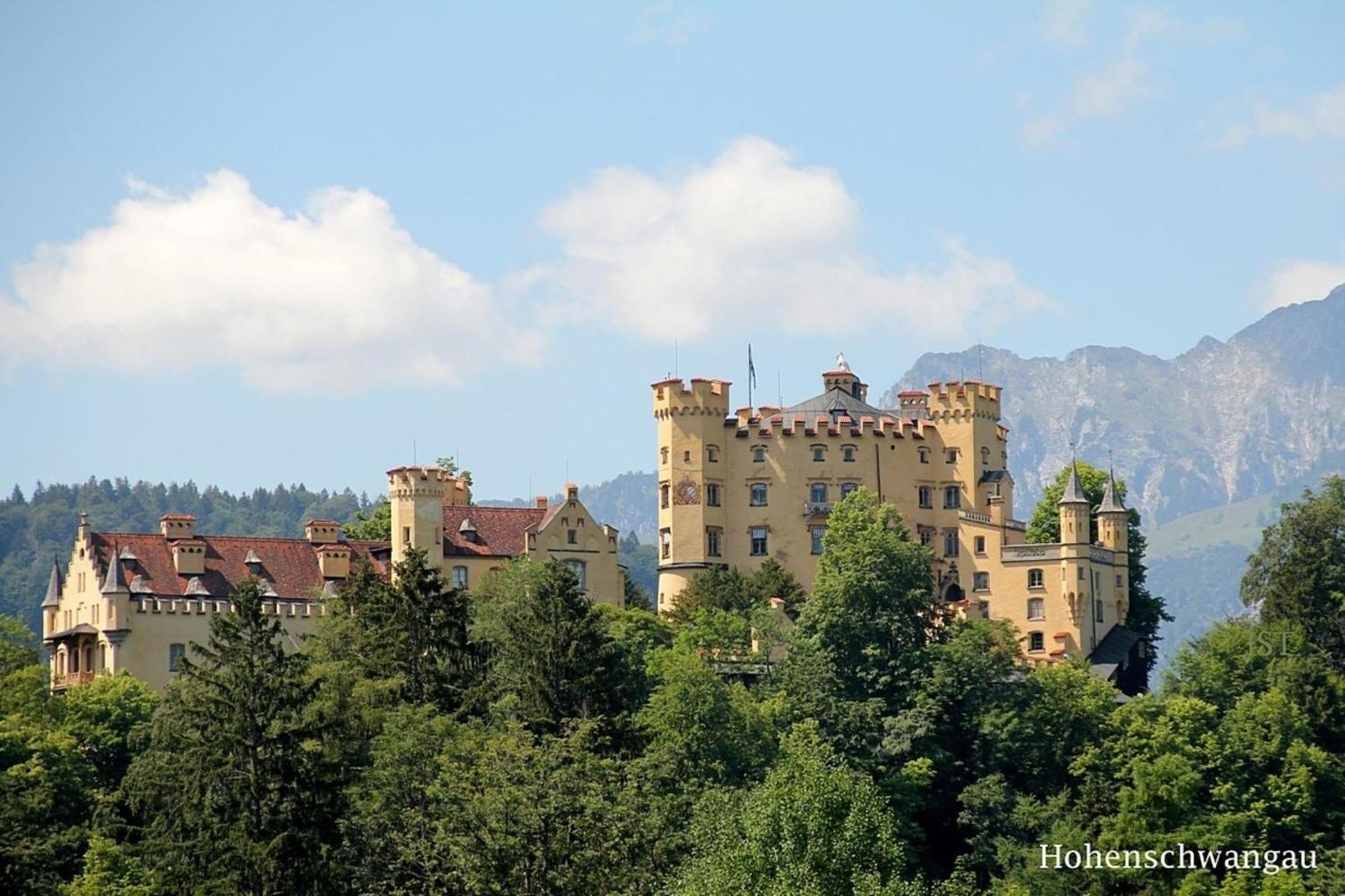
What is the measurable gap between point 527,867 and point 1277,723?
113 feet

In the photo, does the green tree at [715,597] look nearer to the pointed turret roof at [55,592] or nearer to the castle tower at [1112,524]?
the castle tower at [1112,524]

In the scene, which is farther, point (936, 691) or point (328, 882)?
point (936, 691)

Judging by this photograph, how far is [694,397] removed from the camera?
109 metres

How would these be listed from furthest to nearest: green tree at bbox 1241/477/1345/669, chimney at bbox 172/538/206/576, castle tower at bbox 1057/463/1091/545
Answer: castle tower at bbox 1057/463/1091/545, green tree at bbox 1241/477/1345/669, chimney at bbox 172/538/206/576

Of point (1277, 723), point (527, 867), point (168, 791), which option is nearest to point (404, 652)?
point (168, 791)

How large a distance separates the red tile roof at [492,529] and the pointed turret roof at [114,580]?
1303 cm

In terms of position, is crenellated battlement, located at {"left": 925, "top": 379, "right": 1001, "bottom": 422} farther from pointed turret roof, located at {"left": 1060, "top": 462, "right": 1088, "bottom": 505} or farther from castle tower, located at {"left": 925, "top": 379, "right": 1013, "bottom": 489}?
pointed turret roof, located at {"left": 1060, "top": 462, "right": 1088, "bottom": 505}

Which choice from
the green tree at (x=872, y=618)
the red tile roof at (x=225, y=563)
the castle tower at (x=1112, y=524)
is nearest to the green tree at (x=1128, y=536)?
the castle tower at (x=1112, y=524)

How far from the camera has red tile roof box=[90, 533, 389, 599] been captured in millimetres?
96500

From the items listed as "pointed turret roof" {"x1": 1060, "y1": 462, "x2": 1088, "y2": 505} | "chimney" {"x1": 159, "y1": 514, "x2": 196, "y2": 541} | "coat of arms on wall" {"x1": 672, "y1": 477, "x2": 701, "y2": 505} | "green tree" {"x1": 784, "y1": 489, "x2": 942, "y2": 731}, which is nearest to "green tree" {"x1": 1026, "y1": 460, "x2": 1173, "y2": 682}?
"pointed turret roof" {"x1": 1060, "y1": 462, "x2": 1088, "y2": 505}

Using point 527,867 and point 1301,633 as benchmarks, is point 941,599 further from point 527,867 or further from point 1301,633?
point 527,867

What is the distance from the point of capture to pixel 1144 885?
85.6 metres

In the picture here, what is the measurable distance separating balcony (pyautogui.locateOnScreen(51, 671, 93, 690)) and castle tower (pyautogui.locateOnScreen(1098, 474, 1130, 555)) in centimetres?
3992

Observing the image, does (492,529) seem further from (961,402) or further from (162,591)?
(961,402)
